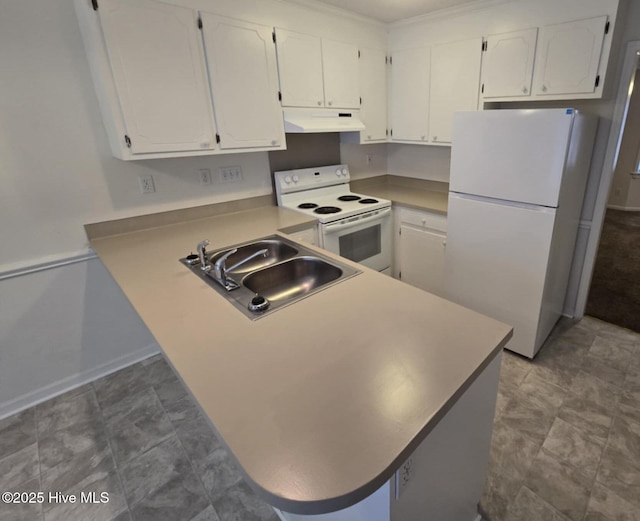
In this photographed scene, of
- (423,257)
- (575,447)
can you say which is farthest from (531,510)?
(423,257)

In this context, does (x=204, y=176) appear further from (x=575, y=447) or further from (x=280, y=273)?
(x=575, y=447)

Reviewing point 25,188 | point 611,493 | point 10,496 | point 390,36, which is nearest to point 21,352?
point 10,496

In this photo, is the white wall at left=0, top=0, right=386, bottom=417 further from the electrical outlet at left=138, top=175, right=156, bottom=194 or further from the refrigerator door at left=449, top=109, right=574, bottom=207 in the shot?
the refrigerator door at left=449, top=109, right=574, bottom=207

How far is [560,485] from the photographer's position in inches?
57.9

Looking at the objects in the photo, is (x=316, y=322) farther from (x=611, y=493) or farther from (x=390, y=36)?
(x=390, y=36)

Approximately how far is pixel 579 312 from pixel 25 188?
3.79 m

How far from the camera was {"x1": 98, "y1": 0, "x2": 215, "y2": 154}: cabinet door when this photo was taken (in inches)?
65.0

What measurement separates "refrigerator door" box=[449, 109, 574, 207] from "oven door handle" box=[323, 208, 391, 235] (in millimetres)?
671

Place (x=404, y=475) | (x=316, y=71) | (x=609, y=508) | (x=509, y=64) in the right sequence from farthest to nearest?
(x=316, y=71), (x=509, y=64), (x=609, y=508), (x=404, y=475)

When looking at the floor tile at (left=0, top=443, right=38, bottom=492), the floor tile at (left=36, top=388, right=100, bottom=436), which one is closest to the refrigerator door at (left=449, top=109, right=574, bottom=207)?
the floor tile at (left=36, top=388, right=100, bottom=436)

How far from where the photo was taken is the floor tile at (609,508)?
1345 millimetres

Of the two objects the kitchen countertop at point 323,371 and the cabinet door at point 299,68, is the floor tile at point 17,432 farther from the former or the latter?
the cabinet door at point 299,68

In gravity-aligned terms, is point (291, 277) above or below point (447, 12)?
below

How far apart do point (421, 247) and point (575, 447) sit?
5.37ft
